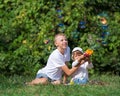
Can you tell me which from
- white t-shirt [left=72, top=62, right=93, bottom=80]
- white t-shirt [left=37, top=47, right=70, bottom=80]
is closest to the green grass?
white t-shirt [left=72, top=62, right=93, bottom=80]

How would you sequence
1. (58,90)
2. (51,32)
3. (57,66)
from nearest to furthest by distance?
(58,90) → (57,66) → (51,32)

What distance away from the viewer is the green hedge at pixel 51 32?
9.81 meters

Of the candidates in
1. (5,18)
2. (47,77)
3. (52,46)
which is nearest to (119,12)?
(52,46)

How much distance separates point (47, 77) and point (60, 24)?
82.2 inches

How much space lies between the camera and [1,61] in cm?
980

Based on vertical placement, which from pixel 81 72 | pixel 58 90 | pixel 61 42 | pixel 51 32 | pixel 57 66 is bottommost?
pixel 58 90

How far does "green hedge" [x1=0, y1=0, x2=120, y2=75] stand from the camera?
9812 millimetres

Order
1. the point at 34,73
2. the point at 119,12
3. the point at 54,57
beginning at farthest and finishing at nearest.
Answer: the point at 119,12
the point at 34,73
the point at 54,57

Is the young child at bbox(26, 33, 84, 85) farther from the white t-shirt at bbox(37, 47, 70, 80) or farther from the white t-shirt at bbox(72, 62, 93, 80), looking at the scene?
the white t-shirt at bbox(72, 62, 93, 80)

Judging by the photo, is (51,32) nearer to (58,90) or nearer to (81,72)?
(81,72)

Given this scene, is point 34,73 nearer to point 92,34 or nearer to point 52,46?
point 52,46

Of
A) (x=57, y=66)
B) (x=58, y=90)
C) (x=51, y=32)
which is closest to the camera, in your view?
(x=58, y=90)

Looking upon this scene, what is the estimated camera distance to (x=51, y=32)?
391 inches

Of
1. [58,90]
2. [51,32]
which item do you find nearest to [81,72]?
[58,90]
